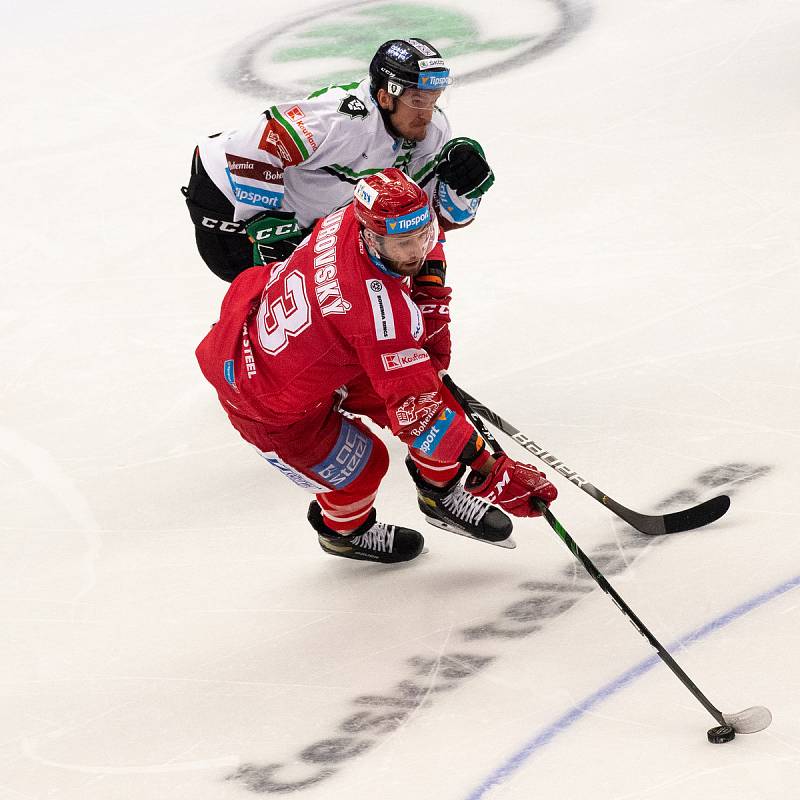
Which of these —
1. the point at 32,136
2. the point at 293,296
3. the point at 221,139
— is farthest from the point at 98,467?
the point at 32,136

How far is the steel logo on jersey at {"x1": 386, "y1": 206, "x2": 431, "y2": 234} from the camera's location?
7.97 feet

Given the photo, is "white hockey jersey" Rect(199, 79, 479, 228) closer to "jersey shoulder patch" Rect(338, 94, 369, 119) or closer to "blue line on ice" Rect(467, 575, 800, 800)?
"jersey shoulder patch" Rect(338, 94, 369, 119)

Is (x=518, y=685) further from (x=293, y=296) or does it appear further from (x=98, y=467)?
(x=98, y=467)

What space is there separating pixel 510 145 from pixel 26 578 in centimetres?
327

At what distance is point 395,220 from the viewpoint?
7.97 feet

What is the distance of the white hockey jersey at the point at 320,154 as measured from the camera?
3328 millimetres

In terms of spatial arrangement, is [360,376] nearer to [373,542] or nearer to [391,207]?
[373,542]

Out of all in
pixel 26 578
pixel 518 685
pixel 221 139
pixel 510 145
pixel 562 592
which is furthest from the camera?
pixel 510 145

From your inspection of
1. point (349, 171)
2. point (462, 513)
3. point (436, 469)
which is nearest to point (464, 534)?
point (462, 513)

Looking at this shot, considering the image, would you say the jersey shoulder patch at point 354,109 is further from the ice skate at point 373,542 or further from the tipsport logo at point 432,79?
the ice skate at point 373,542

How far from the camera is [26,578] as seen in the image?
3268 mm

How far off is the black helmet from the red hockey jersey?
692 mm

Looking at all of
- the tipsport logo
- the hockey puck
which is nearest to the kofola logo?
the tipsport logo

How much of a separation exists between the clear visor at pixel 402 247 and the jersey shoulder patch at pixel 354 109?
963 millimetres
